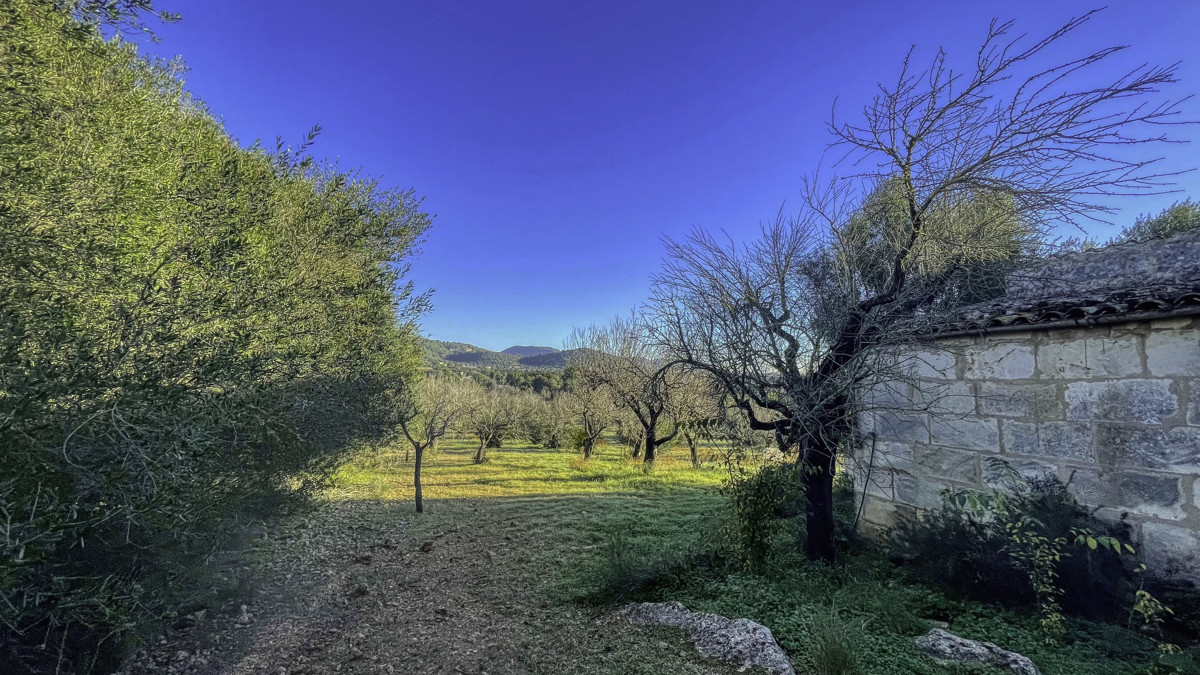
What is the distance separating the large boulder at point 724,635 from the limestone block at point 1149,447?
4207 millimetres

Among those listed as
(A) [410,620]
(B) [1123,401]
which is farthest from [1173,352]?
(A) [410,620]

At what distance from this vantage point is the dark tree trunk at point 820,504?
5887 mm

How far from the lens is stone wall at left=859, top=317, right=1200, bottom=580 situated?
15.0 feet

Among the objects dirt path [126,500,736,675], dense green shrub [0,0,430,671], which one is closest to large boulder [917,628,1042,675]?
dirt path [126,500,736,675]

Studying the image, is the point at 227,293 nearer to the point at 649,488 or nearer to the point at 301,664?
the point at 301,664

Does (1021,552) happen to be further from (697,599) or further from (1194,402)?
(697,599)

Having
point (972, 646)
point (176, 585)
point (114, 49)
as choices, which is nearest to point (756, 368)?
point (972, 646)

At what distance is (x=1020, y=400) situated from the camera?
5.66m

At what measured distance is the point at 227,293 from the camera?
477 cm

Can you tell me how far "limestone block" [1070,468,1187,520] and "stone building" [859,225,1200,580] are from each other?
1cm

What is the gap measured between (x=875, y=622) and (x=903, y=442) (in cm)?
316

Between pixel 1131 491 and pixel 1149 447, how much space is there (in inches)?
19.1

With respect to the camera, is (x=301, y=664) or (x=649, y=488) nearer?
(x=301, y=664)

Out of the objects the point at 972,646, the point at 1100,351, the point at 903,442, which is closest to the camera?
the point at 972,646
